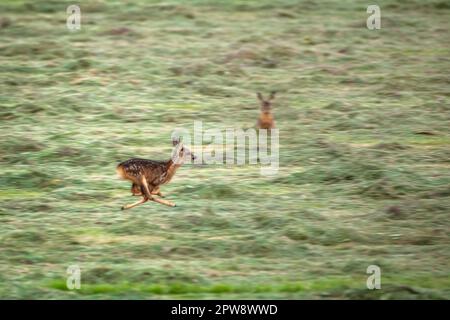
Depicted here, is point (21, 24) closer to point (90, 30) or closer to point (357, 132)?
point (90, 30)

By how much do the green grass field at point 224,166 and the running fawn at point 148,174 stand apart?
133mm

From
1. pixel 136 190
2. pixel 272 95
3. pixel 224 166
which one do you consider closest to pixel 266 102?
pixel 272 95

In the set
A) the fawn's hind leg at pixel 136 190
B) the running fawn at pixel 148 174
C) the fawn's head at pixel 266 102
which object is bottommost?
the fawn's hind leg at pixel 136 190

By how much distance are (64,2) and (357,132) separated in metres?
6.69

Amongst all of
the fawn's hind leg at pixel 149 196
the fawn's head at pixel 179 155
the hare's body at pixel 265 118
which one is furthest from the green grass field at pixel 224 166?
the fawn's head at pixel 179 155

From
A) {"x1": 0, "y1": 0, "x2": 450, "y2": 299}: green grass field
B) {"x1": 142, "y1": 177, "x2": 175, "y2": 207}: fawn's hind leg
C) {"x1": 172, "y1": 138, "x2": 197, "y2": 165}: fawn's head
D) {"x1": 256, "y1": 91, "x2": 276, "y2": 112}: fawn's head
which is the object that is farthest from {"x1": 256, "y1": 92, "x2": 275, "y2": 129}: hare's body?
{"x1": 142, "y1": 177, "x2": 175, "y2": 207}: fawn's hind leg

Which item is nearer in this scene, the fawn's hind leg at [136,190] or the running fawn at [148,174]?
the running fawn at [148,174]

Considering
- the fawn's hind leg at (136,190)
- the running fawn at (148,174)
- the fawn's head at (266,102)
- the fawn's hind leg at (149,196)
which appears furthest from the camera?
the fawn's head at (266,102)

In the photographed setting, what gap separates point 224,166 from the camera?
1148cm

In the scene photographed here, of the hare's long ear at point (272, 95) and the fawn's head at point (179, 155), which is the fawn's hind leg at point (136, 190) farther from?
the hare's long ear at point (272, 95)

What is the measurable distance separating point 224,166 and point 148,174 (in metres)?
1.80

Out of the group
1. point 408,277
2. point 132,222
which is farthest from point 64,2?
point 408,277

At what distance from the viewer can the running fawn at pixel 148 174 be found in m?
9.67

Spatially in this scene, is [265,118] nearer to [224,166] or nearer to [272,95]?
[272,95]
